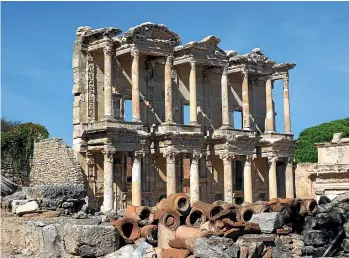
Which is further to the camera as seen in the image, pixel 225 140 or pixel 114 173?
pixel 225 140

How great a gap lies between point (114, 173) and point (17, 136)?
5.07 metres

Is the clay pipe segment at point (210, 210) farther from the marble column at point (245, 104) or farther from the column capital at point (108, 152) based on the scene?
the marble column at point (245, 104)

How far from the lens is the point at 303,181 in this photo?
117 ft

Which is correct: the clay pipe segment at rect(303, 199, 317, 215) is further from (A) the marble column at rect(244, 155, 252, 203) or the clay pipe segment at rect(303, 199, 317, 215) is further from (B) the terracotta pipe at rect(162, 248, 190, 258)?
(A) the marble column at rect(244, 155, 252, 203)

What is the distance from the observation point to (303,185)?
1395 inches

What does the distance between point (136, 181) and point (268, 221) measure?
53.3ft

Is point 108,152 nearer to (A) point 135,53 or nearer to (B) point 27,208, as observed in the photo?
(A) point 135,53

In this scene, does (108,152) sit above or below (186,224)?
above

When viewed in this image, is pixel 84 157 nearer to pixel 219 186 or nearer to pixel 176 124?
pixel 176 124

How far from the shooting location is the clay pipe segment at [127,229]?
10.4 metres

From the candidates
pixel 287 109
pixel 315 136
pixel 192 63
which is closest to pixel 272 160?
pixel 287 109

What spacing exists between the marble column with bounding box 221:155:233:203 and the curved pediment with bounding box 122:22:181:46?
6.76 meters

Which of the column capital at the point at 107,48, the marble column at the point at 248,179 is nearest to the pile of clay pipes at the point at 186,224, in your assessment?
the column capital at the point at 107,48

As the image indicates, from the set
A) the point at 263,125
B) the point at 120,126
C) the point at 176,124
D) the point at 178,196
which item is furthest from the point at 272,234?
the point at 263,125
